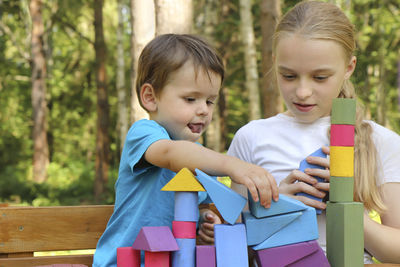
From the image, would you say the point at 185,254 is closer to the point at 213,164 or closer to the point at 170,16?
the point at 213,164

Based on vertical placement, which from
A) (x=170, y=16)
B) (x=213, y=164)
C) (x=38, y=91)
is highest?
(x=170, y=16)

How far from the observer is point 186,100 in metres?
2.08

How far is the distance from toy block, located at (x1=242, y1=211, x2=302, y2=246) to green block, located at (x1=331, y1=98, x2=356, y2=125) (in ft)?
0.97

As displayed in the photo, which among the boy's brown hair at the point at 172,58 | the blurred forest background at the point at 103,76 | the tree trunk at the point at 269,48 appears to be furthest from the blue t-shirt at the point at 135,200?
the tree trunk at the point at 269,48

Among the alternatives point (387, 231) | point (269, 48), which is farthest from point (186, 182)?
point (269, 48)

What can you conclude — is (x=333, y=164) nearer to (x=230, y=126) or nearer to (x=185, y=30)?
(x=185, y=30)

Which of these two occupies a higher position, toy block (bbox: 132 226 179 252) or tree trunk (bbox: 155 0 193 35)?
tree trunk (bbox: 155 0 193 35)

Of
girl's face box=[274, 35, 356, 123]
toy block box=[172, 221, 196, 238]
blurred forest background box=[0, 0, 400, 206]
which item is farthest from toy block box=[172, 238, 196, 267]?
blurred forest background box=[0, 0, 400, 206]

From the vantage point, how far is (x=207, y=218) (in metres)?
2.21

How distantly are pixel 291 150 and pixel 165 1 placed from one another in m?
2.48

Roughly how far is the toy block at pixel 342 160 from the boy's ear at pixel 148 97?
960 millimetres

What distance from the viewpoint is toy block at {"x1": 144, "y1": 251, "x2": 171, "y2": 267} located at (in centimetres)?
143

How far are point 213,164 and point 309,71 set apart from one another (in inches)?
30.2

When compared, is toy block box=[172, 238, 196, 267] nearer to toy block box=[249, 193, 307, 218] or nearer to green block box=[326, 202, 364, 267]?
toy block box=[249, 193, 307, 218]
